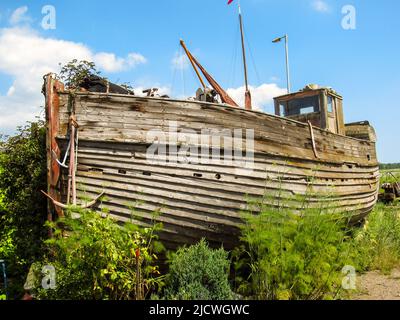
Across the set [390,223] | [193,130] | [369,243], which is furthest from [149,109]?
[390,223]

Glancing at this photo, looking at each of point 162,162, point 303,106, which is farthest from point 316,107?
point 162,162

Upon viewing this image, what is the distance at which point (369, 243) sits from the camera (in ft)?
31.6

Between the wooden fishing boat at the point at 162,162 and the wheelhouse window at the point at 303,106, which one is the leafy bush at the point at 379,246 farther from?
the wheelhouse window at the point at 303,106

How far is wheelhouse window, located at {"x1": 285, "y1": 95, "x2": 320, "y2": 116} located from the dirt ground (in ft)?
15.9

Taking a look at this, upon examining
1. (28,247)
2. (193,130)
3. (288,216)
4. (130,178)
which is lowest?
(28,247)

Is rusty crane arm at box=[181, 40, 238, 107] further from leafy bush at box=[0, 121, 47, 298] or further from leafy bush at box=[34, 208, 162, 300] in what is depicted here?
leafy bush at box=[34, 208, 162, 300]

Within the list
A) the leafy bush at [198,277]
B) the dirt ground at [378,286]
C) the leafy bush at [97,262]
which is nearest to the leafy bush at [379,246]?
the dirt ground at [378,286]

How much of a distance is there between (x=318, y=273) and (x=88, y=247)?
349 cm

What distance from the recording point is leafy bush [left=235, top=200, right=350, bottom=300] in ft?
18.8

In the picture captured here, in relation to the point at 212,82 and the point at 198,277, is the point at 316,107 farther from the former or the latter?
the point at 198,277

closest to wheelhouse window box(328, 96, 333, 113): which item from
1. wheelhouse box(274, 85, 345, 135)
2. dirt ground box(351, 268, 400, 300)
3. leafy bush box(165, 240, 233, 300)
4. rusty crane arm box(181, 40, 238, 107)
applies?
wheelhouse box(274, 85, 345, 135)
